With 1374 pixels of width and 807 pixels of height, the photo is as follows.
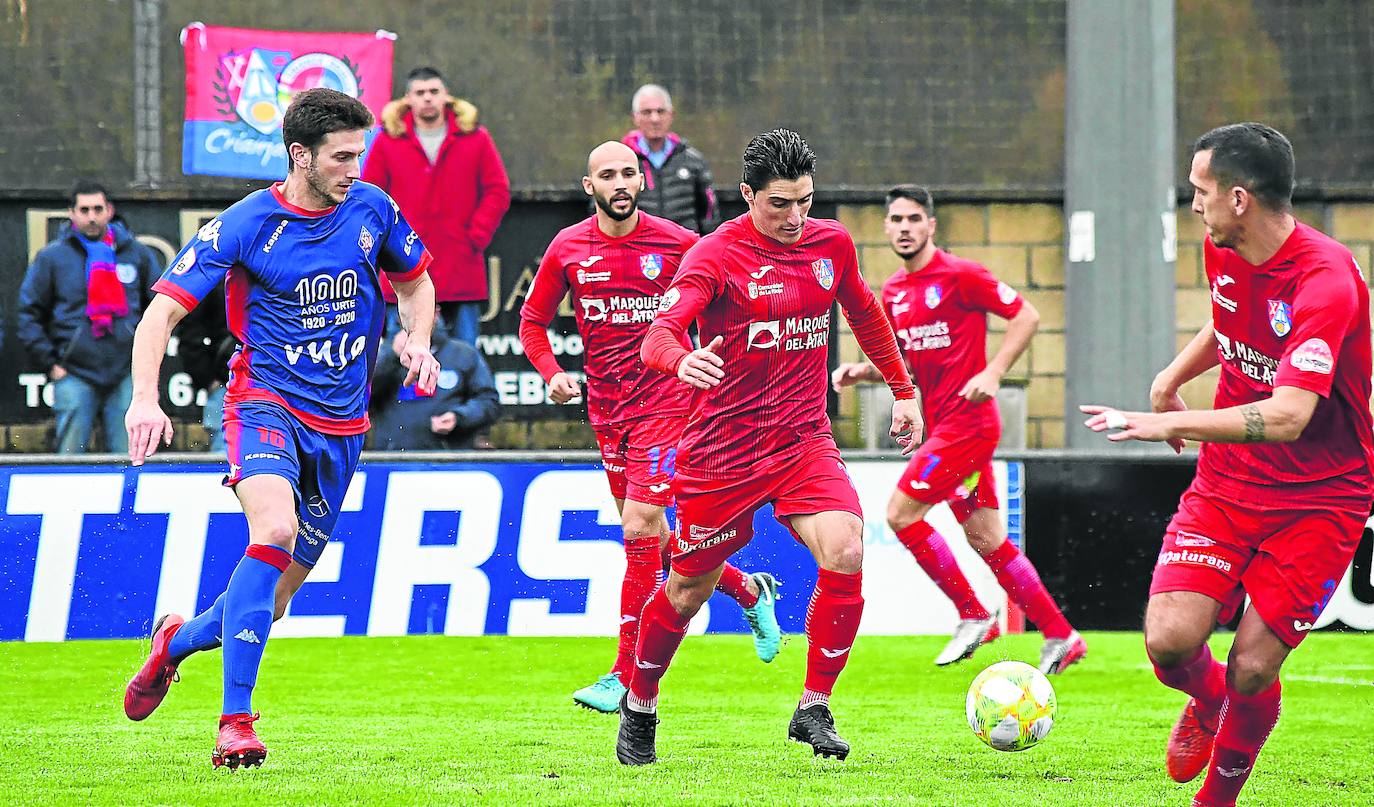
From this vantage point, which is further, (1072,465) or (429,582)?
(1072,465)

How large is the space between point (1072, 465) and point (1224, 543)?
4.31 metres

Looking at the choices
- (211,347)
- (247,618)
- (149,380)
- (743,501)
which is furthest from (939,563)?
(211,347)

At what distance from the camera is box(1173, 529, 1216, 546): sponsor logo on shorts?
198 inches

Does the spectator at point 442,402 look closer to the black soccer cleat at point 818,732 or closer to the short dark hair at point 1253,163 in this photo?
the black soccer cleat at point 818,732

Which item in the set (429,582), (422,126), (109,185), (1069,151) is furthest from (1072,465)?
(109,185)

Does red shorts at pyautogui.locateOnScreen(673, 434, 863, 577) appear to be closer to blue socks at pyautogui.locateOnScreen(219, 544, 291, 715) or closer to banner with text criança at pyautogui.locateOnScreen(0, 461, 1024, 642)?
blue socks at pyautogui.locateOnScreen(219, 544, 291, 715)

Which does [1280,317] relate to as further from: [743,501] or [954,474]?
[954,474]

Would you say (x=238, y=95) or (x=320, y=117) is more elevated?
(x=238, y=95)

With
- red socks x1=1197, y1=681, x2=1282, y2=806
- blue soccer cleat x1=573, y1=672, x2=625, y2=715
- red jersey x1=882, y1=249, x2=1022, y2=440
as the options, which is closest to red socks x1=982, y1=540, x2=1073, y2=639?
red jersey x1=882, y1=249, x2=1022, y2=440

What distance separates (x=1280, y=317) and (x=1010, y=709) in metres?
1.60

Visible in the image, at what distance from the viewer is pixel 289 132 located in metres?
5.74

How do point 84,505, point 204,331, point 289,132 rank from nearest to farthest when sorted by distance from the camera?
point 289,132, point 84,505, point 204,331

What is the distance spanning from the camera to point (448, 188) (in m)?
10.5

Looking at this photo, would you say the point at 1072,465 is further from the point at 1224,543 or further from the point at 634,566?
the point at 1224,543
